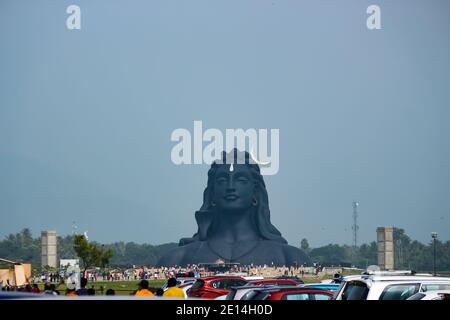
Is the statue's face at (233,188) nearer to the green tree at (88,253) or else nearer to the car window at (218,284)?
the green tree at (88,253)

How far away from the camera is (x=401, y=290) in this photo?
41.2ft

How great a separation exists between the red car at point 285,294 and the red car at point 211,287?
23.4 feet

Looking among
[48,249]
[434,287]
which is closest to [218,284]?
[434,287]

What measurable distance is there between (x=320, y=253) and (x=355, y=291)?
164m

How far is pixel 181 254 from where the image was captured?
336 ft

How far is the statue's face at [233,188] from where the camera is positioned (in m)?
105

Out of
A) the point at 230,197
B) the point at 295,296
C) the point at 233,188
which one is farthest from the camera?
the point at 233,188

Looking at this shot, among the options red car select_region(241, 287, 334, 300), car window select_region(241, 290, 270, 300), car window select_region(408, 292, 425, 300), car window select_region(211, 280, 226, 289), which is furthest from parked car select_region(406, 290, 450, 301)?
car window select_region(211, 280, 226, 289)

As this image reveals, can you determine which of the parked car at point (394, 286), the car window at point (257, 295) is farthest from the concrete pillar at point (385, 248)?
the parked car at point (394, 286)

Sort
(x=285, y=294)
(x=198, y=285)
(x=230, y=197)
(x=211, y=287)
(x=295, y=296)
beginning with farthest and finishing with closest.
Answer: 1. (x=230, y=197)
2. (x=211, y=287)
3. (x=198, y=285)
4. (x=295, y=296)
5. (x=285, y=294)

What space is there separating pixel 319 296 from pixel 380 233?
4006 inches

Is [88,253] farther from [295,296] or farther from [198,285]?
[295,296]
